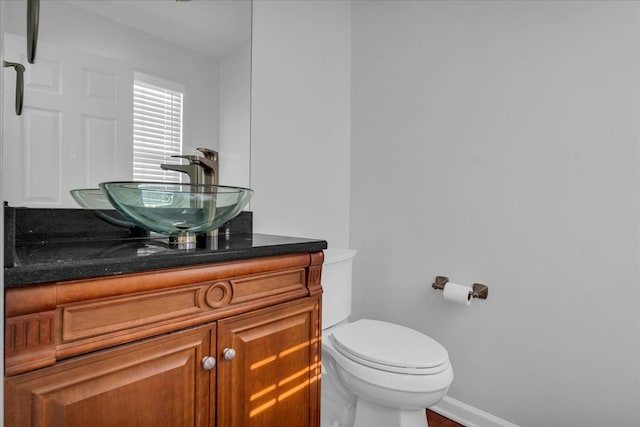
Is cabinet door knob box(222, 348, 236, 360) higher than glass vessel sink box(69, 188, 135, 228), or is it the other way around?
glass vessel sink box(69, 188, 135, 228)

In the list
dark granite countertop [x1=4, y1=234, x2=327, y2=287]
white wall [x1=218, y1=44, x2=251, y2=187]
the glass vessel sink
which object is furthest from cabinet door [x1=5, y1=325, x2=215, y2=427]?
white wall [x1=218, y1=44, x2=251, y2=187]

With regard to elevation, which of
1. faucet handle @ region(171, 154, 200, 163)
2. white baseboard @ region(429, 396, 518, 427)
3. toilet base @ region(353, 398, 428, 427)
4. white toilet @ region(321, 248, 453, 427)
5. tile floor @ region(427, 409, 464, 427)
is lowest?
tile floor @ region(427, 409, 464, 427)

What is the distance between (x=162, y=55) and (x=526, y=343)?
1976 mm

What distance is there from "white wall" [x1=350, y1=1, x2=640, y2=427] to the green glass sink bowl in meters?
1.18

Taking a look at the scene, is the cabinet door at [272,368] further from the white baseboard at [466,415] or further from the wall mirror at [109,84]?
the white baseboard at [466,415]

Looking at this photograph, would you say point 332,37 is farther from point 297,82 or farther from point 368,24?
point 297,82

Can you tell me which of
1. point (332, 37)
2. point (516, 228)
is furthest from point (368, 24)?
point (516, 228)

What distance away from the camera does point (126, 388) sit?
71 cm

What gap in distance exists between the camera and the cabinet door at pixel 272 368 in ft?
2.88

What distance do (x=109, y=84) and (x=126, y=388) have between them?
1.03 m

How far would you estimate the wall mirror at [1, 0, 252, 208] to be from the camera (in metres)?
1.04

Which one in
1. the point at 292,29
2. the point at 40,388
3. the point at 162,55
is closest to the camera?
the point at 40,388

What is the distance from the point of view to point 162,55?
137cm

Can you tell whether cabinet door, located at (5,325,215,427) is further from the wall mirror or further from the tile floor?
the tile floor
